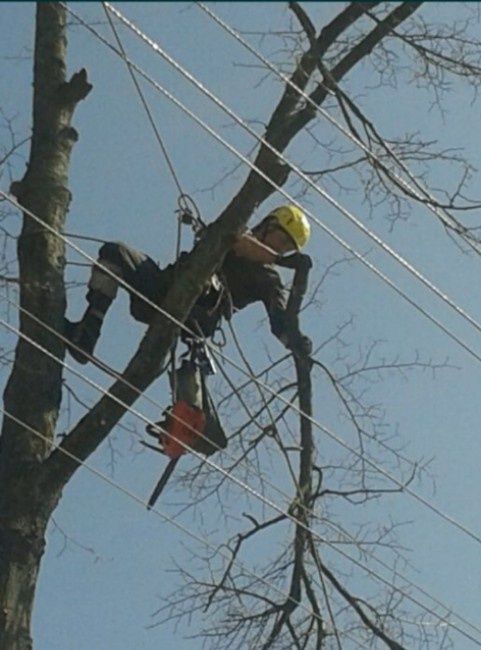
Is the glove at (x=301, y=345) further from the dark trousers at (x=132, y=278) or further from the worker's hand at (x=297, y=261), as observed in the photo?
the dark trousers at (x=132, y=278)

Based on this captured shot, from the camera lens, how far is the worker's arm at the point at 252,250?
5844 millimetres

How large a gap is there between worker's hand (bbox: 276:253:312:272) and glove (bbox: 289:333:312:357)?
30 cm

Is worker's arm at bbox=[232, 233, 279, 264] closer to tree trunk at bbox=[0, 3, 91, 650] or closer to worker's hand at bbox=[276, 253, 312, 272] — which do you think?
worker's hand at bbox=[276, 253, 312, 272]

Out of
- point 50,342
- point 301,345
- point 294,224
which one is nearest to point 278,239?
point 294,224

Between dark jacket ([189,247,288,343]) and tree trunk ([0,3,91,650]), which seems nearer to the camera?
tree trunk ([0,3,91,650])

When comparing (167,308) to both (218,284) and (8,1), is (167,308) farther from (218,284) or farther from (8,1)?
(8,1)

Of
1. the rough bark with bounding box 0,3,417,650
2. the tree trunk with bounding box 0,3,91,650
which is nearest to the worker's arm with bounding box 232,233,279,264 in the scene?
the rough bark with bounding box 0,3,417,650

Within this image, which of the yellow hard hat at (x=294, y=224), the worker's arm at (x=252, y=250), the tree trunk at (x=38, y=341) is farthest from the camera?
the yellow hard hat at (x=294, y=224)

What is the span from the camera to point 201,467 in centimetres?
666

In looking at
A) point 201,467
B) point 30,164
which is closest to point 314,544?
point 201,467

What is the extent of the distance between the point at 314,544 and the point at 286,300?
1.19 metres

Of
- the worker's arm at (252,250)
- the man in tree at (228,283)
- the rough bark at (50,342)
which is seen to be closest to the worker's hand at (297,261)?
the man in tree at (228,283)

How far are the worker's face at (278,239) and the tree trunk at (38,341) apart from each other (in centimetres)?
85

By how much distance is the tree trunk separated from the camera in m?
5.24
